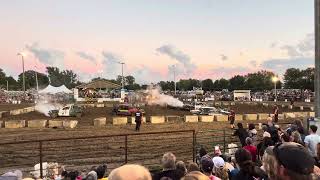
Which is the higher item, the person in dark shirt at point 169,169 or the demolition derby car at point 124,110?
the person in dark shirt at point 169,169

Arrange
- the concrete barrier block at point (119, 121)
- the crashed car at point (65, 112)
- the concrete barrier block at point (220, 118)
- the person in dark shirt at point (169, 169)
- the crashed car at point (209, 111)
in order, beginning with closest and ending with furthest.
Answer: the person in dark shirt at point (169, 169), the concrete barrier block at point (119, 121), the concrete barrier block at point (220, 118), the crashed car at point (65, 112), the crashed car at point (209, 111)

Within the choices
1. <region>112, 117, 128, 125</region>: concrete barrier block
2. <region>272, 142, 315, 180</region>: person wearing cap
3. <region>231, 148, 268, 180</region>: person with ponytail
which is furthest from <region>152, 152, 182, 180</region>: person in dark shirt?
<region>112, 117, 128, 125</region>: concrete barrier block

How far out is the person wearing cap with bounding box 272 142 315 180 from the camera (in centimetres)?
321

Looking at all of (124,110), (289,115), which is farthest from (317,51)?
(124,110)

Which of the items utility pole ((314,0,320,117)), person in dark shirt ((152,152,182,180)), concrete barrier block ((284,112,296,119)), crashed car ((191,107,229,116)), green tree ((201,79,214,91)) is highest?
A: green tree ((201,79,214,91))

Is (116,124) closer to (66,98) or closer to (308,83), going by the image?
(66,98)

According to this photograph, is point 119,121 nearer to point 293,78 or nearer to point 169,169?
point 169,169

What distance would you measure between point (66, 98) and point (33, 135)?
59248mm

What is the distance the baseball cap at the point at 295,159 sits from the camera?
322cm

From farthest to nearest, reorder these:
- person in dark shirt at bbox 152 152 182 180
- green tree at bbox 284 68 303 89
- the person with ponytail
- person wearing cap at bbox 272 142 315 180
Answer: green tree at bbox 284 68 303 89, person in dark shirt at bbox 152 152 182 180, the person with ponytail, person wearing cap at bbox 272 142 315 180

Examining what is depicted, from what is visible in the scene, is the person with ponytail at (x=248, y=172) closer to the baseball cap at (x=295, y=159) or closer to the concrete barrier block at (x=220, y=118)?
the baseball cap at (x=295, y=159)

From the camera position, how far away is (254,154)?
34.0ft

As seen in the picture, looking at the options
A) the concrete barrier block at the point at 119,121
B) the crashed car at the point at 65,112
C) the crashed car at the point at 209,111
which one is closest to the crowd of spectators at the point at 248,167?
the concrete barrier block at the point at 119,121

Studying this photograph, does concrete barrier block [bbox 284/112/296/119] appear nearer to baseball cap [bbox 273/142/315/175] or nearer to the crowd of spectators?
the crowd of spectators
